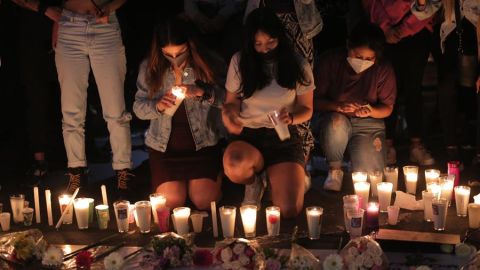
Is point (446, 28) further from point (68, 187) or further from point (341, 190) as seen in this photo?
point (68, 187)

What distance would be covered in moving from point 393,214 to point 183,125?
5.06 feet

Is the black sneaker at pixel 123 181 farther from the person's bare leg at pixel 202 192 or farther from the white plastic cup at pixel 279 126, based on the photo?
the white plastic cup at pixel 279 126

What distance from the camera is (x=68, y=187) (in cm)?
555

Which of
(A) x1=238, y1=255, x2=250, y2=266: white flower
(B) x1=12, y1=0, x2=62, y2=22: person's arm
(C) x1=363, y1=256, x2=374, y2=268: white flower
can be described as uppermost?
(B) x1=12, y1=0, x2=62, y2=22: person's arm

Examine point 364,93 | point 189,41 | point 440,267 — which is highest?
point 189,41

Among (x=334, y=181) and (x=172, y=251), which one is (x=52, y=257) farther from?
(x=334, y=181)

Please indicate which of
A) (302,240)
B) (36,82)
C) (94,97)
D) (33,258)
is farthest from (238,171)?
(94,97)

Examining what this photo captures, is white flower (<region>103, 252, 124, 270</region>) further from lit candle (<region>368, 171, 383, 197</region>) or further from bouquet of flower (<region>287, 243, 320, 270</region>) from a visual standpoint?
lit candle (<region>368, 171, 383, 197</region>)

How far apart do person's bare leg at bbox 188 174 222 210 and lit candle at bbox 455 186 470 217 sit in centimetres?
160

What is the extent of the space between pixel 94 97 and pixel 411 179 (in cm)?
379

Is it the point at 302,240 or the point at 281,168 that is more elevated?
the point at 281,168

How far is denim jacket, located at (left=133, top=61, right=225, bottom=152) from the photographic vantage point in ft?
16.9

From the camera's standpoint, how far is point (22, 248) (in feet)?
13.3

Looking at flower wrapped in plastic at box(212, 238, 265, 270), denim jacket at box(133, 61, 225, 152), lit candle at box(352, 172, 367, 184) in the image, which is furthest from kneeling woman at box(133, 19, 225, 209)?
flower wrapped in plastic at box(212, 238, 265, 270)
